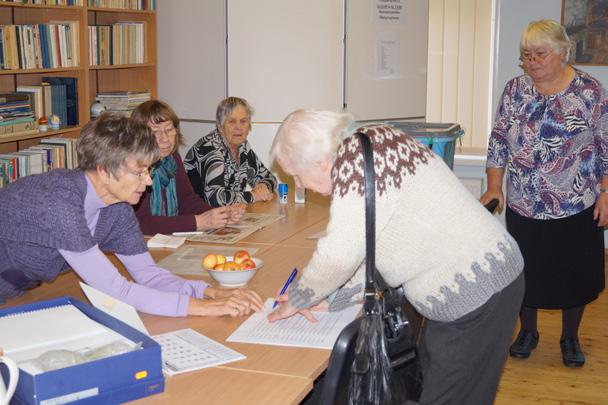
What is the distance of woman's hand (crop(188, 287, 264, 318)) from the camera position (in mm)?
2414

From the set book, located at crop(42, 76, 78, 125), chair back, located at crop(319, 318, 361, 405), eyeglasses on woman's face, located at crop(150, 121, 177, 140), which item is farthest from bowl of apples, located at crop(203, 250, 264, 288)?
book, located at crop(42, 76, 78, 125)

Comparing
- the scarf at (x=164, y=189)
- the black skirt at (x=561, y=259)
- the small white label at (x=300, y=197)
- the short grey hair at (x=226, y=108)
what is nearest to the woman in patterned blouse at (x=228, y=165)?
the short grey hair at (x=226, y=108)

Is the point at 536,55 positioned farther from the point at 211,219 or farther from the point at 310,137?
the point at 310,137

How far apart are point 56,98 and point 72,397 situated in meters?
3.71

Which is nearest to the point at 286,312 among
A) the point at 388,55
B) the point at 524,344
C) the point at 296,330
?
the point at 296,330

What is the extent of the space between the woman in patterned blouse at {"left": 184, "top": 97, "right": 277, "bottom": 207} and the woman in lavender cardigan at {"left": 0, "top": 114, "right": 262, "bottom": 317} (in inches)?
69.9

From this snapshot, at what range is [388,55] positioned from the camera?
5660 mm

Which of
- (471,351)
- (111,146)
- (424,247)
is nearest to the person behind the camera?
(424,247)

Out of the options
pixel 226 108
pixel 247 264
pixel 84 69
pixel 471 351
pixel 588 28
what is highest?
pixel 588 28

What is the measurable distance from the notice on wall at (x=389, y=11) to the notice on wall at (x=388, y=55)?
0.33ft

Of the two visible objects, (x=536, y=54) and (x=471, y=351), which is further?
(x=536, y=54)

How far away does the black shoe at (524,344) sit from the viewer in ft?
13.6

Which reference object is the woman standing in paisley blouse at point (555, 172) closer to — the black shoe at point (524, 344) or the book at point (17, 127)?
the black shoe at point (524, 344)

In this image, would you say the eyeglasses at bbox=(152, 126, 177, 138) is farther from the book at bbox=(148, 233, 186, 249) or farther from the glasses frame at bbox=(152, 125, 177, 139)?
the book at bbox=(148, 233, 186, 249)
